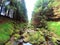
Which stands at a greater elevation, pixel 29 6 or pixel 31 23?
pixel 29 6

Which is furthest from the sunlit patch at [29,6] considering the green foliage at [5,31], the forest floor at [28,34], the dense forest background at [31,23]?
the green foliage at [5,31]

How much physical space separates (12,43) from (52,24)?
0.51m

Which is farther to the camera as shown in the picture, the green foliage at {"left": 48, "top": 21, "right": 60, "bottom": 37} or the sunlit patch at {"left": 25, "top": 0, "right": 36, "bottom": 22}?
the sunlit patch at {"left": 25, "top": 0, "right": 36, "bottom": 22}

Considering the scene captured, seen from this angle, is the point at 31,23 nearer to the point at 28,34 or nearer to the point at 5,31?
the point at 28,34

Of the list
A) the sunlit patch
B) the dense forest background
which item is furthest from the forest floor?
the sunlit patch

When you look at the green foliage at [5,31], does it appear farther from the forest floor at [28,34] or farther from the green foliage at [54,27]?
the green foliage at [54,27]

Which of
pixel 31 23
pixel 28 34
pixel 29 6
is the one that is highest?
pixel 29 6

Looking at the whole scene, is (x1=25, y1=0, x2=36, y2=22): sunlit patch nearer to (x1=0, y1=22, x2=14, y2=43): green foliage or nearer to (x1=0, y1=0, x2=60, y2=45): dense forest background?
(x1=0, y1=0, x2=60, y2=45): dense forest background

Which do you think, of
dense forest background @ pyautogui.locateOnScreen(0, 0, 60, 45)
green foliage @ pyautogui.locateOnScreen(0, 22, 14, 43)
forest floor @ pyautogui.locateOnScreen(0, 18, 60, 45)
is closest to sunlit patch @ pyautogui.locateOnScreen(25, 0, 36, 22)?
dense forest background @ pyautogui.locateOnScreen(0, 0, 60, 45)

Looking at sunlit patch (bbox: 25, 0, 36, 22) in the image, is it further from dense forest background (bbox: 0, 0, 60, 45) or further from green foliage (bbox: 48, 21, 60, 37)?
green foliage (bbox: 48, 21, 60, 37)

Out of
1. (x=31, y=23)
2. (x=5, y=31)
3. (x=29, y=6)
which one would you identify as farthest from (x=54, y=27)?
(x=5, y=31)

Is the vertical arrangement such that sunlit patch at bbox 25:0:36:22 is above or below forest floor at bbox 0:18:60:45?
above

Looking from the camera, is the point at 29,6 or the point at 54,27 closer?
the point at 54,27

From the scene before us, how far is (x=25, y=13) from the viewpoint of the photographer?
77.7 inches
